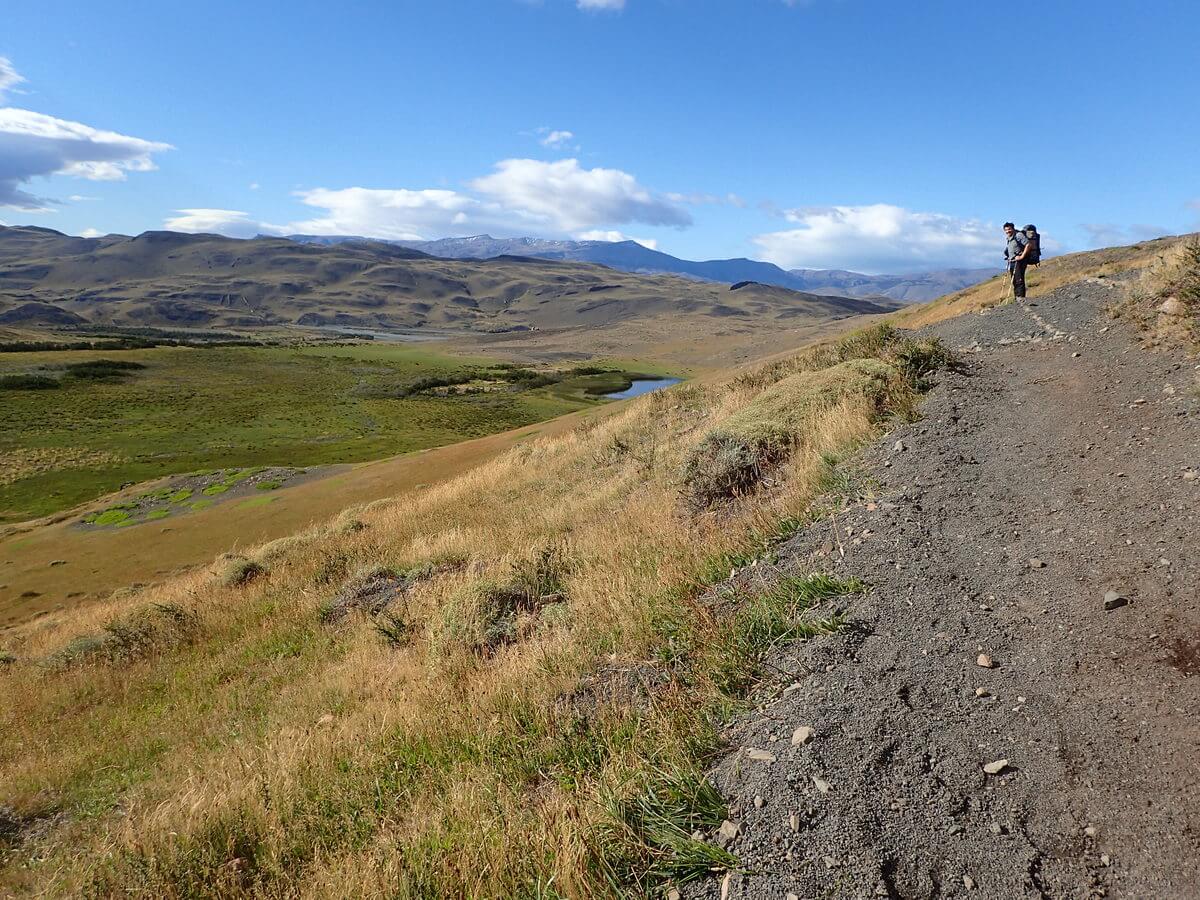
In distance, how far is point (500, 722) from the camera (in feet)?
15.1

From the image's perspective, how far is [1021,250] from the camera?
18.0 meters

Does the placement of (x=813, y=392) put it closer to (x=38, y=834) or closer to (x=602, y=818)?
(x=602, y=818)

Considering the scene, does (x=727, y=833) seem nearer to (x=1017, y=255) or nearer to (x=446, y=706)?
(x=446, y=706)

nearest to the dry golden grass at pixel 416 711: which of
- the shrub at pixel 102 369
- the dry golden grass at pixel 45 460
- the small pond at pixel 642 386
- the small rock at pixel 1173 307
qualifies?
the small rock at pixel 1173 307

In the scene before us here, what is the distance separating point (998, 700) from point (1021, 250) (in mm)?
19213

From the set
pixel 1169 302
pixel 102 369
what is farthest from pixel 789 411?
pixel 102 369

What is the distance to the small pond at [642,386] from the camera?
80.7m

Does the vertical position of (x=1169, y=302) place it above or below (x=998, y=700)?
above

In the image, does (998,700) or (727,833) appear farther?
(998,700)

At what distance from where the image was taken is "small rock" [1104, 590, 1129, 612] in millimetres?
3998

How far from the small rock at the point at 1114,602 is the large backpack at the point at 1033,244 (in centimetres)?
1733

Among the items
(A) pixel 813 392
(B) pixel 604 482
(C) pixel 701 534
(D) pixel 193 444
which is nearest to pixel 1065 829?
(C) pixel 701 534

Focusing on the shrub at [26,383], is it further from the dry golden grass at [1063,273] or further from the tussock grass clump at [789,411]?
the dry golden grass at [1063,273]

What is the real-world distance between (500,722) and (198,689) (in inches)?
206
